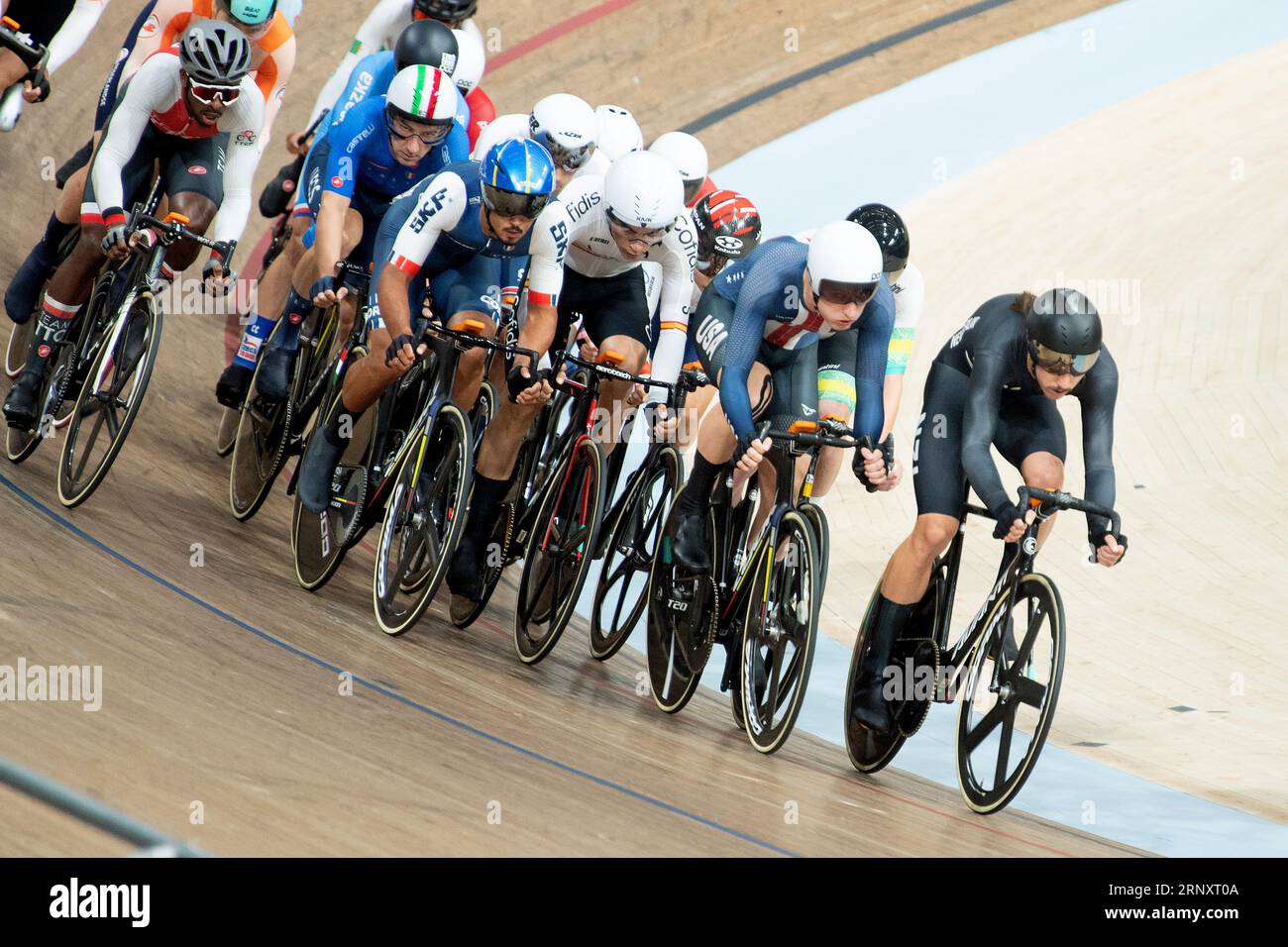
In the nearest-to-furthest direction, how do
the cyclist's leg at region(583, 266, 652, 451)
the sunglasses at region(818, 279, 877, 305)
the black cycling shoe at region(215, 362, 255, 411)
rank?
the sunglasses at region(818, 279, 877, 305) < the cyclist's leg at region(583, 266, 652, 451) < the black cycling shoe at region(215, 362, 255, 411)

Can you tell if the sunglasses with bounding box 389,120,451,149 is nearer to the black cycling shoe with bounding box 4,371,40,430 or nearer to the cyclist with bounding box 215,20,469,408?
the cyclist with bounding box 215,20,469,408

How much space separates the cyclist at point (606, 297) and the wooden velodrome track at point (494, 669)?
45cm

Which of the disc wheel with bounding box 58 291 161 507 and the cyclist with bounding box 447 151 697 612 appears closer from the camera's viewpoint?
the cyclist with bounding box 447 151 697 612

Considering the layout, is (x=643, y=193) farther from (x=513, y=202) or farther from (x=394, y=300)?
(x=394, y=300)

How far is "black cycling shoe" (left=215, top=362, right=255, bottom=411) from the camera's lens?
566 cm

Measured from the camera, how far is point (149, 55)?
593 cm

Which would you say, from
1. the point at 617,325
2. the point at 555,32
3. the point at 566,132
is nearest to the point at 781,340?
the point at 617,325

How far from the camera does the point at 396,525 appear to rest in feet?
15.5

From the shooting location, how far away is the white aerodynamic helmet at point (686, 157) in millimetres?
5844

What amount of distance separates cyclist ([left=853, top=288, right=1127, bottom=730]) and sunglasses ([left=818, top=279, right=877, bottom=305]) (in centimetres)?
31

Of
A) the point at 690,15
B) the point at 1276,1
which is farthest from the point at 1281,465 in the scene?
the point at 1276,1

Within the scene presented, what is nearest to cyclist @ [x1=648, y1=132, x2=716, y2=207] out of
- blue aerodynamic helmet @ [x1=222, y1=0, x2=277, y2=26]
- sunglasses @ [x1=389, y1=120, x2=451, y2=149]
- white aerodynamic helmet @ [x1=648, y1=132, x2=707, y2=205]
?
white aerodynamic helmet @ [x1=648, y1=132, x2=707, y2=205]

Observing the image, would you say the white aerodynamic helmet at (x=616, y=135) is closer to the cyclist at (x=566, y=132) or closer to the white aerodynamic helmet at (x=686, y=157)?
the white aerodynamic helmet at (x=686, y=157)

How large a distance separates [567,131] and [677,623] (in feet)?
5.53
